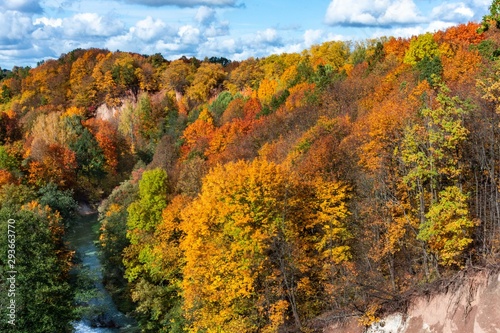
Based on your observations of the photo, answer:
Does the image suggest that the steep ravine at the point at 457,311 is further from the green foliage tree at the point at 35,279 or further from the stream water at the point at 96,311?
the stream water at the point at 96,311

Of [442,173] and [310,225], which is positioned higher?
[442,173]

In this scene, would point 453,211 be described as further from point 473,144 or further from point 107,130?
point 107,130

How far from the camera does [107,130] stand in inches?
3893

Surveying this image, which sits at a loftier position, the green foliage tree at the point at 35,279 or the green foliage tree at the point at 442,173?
the green foliage tree at the point at 442,173

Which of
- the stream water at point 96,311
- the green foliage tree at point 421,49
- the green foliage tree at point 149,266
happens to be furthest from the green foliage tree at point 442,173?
the green foliage tree at point 421,49

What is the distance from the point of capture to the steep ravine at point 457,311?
68.4 feet

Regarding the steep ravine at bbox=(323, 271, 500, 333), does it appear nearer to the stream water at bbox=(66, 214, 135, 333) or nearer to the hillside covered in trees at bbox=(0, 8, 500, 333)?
the hillside covered in trees at bbox=(0, 8, 500, 333)

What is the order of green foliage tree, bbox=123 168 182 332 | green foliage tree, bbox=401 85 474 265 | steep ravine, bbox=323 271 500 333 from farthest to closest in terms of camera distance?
1. green foliage tree, bbox=123 168 182 332
2. green foliage tree, bbox=401 85 474 265
3. steep ravine, bbox=323 271 500 333

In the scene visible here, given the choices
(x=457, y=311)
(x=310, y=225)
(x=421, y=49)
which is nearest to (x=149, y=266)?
(x=310, y=225)

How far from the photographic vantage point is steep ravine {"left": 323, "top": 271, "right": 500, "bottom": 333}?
68.4ft

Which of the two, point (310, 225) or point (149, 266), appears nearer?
point (310, 225)

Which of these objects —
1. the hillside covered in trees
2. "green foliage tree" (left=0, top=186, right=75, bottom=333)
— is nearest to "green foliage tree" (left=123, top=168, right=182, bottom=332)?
the hillside covered in trees

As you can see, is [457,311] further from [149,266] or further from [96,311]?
[96,311]

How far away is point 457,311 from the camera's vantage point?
867 inches
